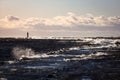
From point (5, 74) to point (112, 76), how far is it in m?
8.26

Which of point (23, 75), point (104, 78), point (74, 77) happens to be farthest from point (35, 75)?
point (104, 78)

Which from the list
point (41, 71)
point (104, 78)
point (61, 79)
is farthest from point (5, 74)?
point (104, 78)

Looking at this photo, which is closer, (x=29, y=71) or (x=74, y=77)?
(x=74, y=77)

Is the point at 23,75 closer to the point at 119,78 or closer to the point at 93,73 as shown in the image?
the point at 93,73

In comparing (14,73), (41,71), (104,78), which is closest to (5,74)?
(14,73)

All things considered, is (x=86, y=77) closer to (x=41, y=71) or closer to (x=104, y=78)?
(x=104, y=78)

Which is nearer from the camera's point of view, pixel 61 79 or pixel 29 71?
pixel 61 79

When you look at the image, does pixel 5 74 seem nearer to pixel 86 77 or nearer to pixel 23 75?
pixel 23 75

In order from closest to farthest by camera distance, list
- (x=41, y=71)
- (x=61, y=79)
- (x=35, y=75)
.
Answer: (x=61, y=79) < (x=35, y=75) < (x=41, y=71)

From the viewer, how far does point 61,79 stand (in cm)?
2720

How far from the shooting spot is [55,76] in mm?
28719

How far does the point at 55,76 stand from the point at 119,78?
15.3ft

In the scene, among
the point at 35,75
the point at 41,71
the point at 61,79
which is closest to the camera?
the point at 61,79

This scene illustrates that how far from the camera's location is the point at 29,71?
107 feet
